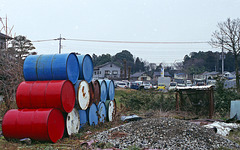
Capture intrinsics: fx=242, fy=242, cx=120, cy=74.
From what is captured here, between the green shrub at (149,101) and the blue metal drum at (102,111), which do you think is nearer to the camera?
the blue metal drum at (102,111)

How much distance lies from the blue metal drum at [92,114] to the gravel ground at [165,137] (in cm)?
132

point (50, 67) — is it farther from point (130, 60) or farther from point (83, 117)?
point (130, 60)

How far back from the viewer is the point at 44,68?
6.46m

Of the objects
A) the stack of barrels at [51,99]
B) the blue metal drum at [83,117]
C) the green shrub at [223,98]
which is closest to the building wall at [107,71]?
the green shrub at [223,98]

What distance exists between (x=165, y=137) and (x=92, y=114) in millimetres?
2928

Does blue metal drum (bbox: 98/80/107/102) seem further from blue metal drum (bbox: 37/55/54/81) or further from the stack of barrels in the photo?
blue metal drum (bbox: 37/55/54/81)

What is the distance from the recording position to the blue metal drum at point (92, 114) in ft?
25.5

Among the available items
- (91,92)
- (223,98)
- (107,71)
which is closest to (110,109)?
(91,92)

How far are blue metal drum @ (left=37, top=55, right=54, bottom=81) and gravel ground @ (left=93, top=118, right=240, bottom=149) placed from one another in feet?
6.84

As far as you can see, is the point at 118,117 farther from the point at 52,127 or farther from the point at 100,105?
the point at 52,127

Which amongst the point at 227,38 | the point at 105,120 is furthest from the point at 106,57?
the point at 105,120

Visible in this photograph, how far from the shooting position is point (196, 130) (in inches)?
251

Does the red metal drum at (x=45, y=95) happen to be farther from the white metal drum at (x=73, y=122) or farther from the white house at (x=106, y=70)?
the white house at (x=106, y=70)

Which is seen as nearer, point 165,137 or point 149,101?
point 165,137
